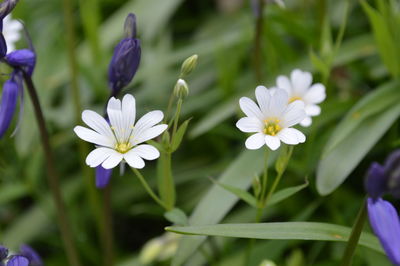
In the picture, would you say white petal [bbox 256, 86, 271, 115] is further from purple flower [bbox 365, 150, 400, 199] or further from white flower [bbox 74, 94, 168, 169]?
purple flower [bbox 365, 150, 400, 199]

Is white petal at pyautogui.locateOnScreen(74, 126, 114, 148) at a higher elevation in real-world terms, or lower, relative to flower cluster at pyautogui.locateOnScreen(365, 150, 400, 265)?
higher

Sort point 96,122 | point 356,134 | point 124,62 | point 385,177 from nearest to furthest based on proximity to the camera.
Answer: point 385,177
point 96,122
point 124,62
point 356,134

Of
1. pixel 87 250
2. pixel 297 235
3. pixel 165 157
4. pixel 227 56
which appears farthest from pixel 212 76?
pixel 297 235

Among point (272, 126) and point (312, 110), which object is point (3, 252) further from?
point (312, 110)

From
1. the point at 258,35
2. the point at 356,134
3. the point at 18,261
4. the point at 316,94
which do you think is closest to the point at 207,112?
the point at 258,35

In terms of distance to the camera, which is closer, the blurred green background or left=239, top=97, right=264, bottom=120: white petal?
left=239, top=97, right=264, bottom=120: white petal

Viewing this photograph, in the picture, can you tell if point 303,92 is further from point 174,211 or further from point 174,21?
point 174,21

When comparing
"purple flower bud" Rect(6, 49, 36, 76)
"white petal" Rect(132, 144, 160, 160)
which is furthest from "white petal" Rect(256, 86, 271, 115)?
"purple flower bud" Rect(6, 49, 36, 76)
